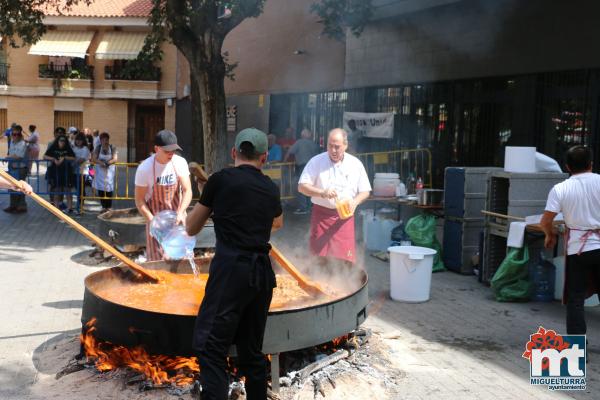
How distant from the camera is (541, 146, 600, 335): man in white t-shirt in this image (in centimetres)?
575

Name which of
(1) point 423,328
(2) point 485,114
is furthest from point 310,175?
(2) point 485,114

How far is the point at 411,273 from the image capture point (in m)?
7.95

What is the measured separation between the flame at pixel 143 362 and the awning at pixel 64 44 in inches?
1260

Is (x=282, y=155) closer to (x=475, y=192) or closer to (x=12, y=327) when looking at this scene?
(x=475, y=192)

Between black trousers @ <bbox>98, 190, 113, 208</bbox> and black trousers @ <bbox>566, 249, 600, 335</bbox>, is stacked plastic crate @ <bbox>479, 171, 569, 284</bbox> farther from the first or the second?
black trousers @ <bbox>98, 190, 113, 208</bbox>

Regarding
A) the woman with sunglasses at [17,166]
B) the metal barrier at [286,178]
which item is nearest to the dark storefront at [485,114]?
the metal barrier at [286,178]

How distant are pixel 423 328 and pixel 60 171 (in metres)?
10.6

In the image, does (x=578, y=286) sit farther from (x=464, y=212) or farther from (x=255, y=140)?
(x=464, y=212)

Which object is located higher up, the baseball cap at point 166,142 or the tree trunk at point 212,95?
the tree trunk at point 212,95

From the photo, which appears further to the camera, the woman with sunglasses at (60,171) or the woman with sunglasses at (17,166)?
the woman with sunglasses at (17,166)

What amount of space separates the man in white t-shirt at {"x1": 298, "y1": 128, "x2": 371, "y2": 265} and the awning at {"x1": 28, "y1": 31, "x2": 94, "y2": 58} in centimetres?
3084

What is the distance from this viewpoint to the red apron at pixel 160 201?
6312 mm

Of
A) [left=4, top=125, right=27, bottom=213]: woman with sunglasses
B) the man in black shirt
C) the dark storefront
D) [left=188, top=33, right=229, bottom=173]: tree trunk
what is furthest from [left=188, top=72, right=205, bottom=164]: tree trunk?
the man in black shirt

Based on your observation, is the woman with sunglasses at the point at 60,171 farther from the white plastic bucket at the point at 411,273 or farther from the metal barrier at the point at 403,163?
the white plastic bucket at the point at 411,273
